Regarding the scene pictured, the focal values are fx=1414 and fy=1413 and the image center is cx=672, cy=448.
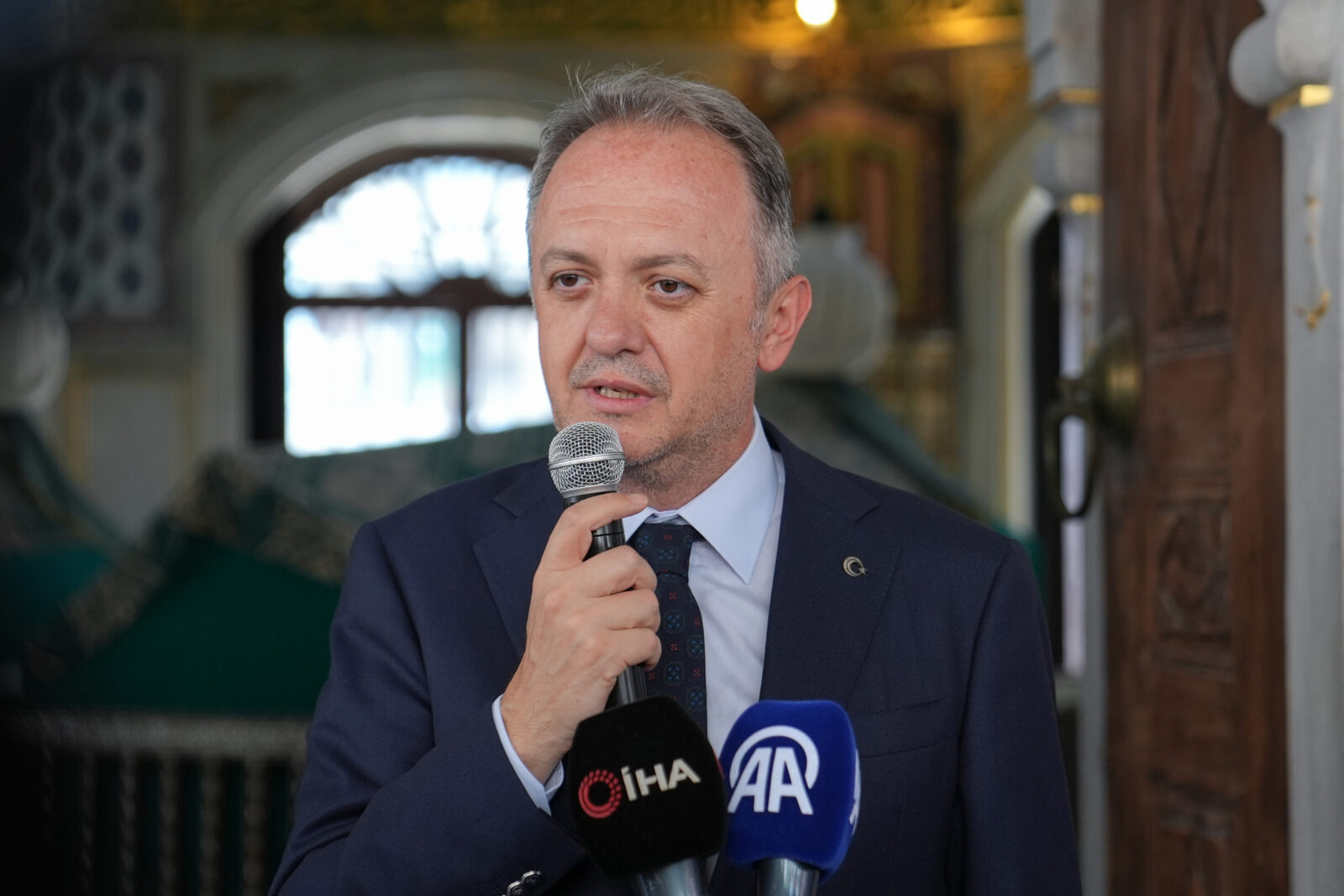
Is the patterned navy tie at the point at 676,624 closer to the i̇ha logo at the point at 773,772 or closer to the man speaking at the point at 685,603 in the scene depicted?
the man speaking at the point at 685,603

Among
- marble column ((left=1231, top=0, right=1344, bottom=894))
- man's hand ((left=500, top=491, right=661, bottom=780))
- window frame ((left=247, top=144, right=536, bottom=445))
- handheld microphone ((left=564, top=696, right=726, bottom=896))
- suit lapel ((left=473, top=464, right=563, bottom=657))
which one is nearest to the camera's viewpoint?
handheld microphone ((left=564, top=696, right=726, bottom=896))

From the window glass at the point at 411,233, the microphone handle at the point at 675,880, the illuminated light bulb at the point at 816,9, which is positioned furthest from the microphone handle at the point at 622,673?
the window glass at the point at 411,233

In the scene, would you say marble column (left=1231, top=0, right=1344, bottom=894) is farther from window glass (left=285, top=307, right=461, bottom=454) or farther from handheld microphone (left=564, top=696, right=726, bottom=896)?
window glass (left=285, top=307, right=461, bottom=454)

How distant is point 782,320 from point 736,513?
0.20 meters

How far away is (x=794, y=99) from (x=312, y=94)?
2711 mm

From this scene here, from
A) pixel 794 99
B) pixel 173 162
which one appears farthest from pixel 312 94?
pixel 794 99

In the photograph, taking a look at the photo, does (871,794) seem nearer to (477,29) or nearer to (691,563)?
(691,563)

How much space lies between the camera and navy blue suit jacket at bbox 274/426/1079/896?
118 cm

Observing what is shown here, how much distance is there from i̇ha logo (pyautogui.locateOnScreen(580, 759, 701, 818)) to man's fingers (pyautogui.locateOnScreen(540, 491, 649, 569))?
0.53ft

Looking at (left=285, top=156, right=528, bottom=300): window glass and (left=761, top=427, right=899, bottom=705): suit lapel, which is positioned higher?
(left=285, top=156, right=528, bottom=300): window glass

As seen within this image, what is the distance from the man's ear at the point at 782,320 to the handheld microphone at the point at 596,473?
0.34 metres

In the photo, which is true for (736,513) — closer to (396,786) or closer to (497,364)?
(396,786)

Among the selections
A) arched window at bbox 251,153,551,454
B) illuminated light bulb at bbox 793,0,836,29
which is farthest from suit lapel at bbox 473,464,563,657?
arched window at bbox 251,153,551,454

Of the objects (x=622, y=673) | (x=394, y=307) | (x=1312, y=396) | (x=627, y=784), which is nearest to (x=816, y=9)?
(x=1312, y=396)
